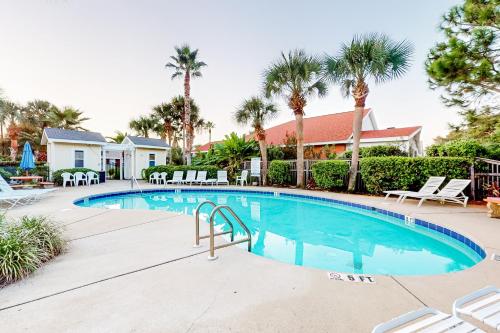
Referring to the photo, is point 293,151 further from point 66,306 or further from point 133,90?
point 66,306

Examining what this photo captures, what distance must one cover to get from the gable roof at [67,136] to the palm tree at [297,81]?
1346cm

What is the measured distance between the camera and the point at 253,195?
43.8 feet

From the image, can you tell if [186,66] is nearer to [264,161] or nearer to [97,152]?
[97,152]

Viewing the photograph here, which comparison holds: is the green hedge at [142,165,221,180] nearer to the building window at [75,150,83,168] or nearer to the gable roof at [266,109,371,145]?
the building window at [75,150,83,168]

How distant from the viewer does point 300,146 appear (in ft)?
45.0

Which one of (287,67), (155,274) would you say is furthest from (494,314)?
(287,67)

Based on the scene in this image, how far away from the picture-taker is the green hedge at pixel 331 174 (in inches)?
472

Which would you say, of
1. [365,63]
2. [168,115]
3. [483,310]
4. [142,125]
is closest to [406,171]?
[365,63]

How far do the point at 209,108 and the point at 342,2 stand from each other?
17.7 m

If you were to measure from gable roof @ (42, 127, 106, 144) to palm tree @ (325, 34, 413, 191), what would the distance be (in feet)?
55.3

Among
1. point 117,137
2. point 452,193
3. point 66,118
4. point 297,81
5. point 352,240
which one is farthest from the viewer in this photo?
point 117,137

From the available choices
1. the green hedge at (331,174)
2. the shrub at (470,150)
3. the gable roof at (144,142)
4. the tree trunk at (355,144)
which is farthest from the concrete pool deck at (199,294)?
the gable roof at (144,142)

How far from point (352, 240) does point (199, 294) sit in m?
4.41

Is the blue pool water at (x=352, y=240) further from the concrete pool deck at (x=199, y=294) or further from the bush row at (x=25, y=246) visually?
the bush row at (x=25, y=246)
